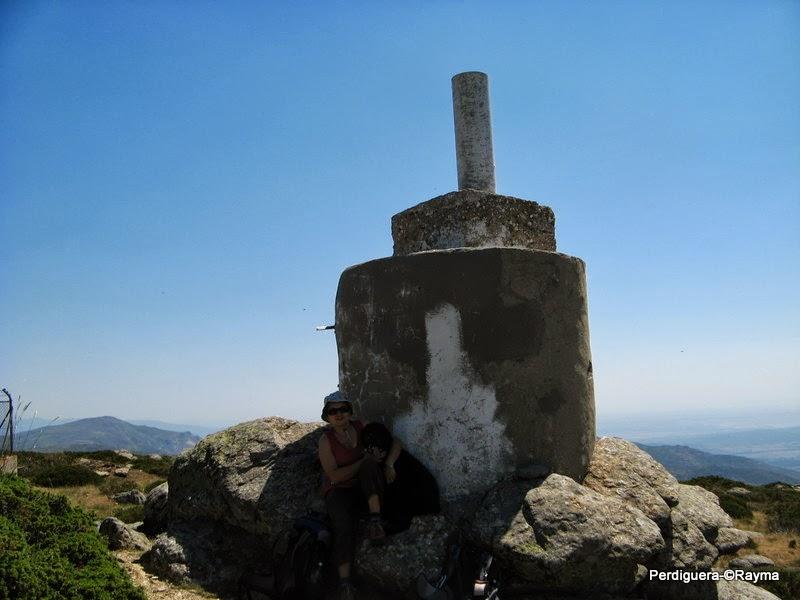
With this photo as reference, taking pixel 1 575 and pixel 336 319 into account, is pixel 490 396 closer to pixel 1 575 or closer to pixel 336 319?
pixel 336 319

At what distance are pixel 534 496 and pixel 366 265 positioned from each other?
275cm

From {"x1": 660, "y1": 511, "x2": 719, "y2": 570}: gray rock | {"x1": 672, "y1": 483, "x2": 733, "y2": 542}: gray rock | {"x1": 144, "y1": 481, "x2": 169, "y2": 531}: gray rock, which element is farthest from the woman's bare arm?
{"x1": 672, "y1": 483, "x2": 733, "y2": 542}: gray rock

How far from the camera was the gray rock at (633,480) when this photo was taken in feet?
19.4

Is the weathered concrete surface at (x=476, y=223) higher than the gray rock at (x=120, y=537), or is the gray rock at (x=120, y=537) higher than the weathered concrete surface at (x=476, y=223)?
the weathered concrete surface at (x=476, y=223)

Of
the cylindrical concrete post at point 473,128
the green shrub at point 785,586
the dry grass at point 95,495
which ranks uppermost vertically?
the cylindrical concrete post at point 473,128

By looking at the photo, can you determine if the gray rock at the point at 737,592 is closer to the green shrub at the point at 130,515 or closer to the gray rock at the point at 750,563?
the gray rock at the point at 750,563

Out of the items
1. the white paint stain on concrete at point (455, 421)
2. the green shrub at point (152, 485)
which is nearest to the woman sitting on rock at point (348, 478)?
the white paint stain on concrete at point (455, 421)

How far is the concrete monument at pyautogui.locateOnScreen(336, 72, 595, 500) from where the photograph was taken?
18.8 feet

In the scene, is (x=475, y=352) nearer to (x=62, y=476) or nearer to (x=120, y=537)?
(x=120, y=537)

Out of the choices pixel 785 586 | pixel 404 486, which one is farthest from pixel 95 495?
pixel 785 586

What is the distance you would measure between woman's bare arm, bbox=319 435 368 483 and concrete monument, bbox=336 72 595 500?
0.65 meters

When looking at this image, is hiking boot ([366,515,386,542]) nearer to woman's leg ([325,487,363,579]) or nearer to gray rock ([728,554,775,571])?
woman's leg ([325,487,363,579])

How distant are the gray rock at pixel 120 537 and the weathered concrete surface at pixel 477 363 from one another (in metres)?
2.96

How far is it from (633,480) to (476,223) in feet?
9.95
